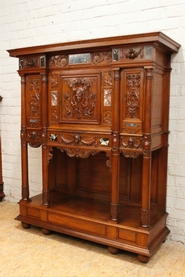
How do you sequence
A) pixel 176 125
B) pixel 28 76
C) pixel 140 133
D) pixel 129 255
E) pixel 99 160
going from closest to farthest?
pixel 140 133 < pixel 129 255 < pixel 176 125 < pixel 28 76 < pixel 99 160

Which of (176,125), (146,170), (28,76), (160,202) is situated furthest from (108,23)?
(160,202)

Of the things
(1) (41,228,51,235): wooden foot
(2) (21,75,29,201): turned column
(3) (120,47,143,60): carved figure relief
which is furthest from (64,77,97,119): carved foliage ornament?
(1) (41,228,51,235): wooden foot

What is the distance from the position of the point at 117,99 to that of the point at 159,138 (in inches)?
20.7

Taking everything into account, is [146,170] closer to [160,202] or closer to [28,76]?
[160,202]

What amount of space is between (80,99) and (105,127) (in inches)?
13.6

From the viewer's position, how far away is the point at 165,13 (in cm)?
261

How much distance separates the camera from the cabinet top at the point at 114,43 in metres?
2.16

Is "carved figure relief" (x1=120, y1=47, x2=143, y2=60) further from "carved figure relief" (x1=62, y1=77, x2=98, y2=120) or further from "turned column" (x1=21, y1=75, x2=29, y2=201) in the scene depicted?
"turned column" (x1=21, y1=75, x2=29, y2=201)

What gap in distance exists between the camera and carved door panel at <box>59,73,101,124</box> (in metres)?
2.51

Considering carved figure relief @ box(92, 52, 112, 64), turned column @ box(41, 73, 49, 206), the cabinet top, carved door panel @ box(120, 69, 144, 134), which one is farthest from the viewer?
turned column @ box(41, 73, 49, 206)

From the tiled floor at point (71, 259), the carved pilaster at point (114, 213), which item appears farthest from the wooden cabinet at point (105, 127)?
the tiled floor at point (71, 259)

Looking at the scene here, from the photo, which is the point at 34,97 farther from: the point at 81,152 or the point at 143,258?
the point at 143,258

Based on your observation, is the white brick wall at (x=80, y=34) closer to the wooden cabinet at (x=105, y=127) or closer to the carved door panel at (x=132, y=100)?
the wooden cabinet at (x=105, y=127)

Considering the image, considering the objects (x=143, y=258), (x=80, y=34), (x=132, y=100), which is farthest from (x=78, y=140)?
(x=80, y=34)
